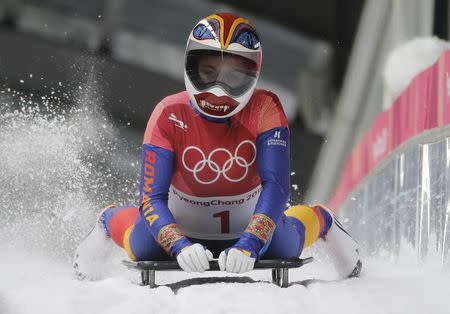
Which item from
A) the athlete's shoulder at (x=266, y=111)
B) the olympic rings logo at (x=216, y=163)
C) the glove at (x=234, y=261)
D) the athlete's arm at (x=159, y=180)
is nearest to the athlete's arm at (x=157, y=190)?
the athlete's arm at (x=159, y=180)

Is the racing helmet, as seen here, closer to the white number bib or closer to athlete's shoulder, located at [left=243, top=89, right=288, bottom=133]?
athlete's shoulder, located at [left=243, top=89, right=288, bottom=133]

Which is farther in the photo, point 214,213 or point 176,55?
point 176,55

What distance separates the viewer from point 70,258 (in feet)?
19.7

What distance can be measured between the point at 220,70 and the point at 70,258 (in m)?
2.04

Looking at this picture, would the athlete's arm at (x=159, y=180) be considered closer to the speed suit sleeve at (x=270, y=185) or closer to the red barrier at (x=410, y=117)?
the speed suit sleeve at (x=270, y=185)

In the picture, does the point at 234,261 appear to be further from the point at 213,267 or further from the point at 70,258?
the point at 70,258

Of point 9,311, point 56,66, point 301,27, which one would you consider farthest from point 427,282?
point 301,27

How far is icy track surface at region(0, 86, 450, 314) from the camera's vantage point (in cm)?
377

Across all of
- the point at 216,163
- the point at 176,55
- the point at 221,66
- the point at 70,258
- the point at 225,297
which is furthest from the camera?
the point at 176,55

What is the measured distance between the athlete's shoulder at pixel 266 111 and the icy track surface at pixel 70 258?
2.76 ft

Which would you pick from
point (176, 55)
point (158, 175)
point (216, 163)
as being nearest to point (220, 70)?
point (216, 163)

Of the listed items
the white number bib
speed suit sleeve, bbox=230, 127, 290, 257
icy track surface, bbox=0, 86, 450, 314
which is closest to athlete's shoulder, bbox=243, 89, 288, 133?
speed suit sleeve, bbox=230, 127, 290, 257

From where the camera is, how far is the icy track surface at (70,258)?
3.77 meters

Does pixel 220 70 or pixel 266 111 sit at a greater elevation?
pixel 220 70
